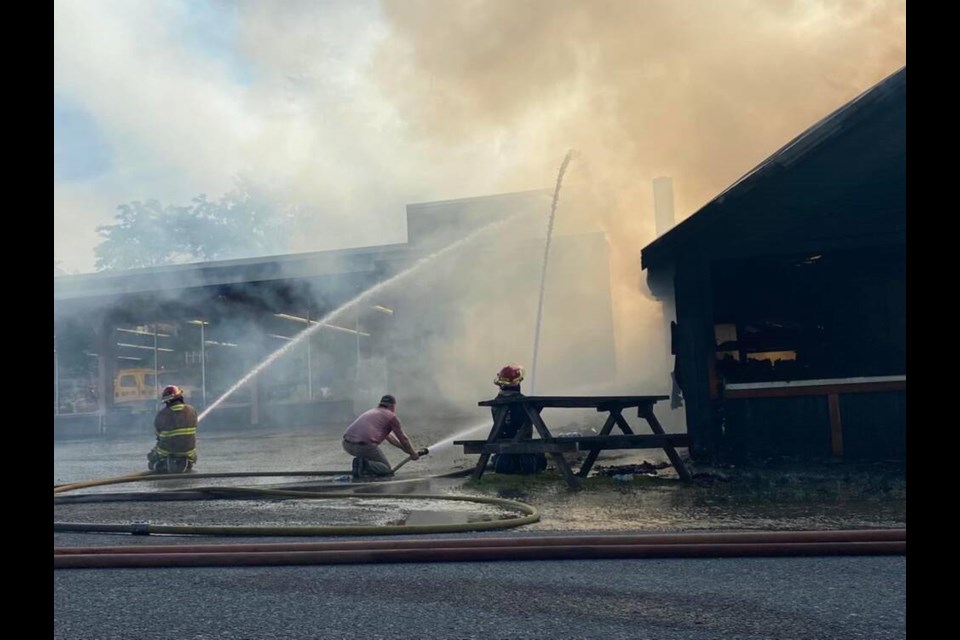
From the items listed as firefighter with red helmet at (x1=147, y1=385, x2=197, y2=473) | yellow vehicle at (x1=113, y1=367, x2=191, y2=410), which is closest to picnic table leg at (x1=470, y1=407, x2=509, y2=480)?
firefighter with red helmet at (x1=147, y1=385, x2=197, y2=473)

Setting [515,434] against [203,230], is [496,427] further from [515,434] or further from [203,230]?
[203,230]

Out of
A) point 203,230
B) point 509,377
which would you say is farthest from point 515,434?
point 203,230

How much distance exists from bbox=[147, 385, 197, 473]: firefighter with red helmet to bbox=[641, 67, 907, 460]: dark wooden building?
6261mm

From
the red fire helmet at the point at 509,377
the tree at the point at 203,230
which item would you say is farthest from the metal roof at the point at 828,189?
the tree at the point at 203,230

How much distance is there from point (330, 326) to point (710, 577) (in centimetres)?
2121

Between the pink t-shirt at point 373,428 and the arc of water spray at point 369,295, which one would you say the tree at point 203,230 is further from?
the pink t-shirt at point 373,428

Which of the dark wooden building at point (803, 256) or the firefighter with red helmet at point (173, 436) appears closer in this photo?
the dark wooden building at point (803, 256)

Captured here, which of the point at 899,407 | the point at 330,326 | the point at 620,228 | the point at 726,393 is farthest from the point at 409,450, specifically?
the point at 330,326

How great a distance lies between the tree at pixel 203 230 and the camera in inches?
1687

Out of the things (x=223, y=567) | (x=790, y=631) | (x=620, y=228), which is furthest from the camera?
(x=620, y=228)

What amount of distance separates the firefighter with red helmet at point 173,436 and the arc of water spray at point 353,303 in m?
8.95

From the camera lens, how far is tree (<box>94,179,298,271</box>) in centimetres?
4284
